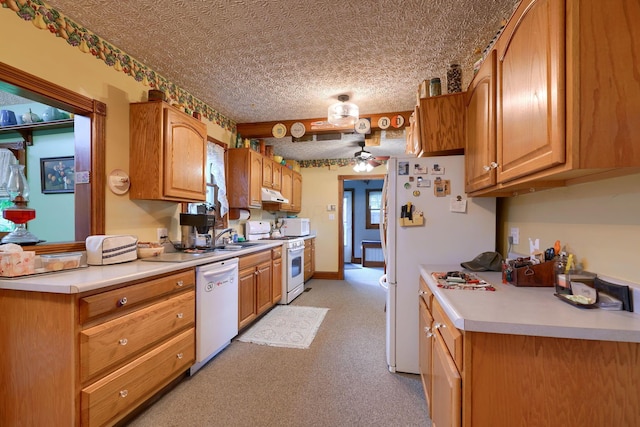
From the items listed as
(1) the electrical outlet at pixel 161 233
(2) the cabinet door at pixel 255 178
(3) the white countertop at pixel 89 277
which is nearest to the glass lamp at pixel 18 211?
(3) the white countertop at pixel 89 277

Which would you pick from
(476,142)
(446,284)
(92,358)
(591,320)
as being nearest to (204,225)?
(92,358)

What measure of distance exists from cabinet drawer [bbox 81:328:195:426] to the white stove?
191 cm

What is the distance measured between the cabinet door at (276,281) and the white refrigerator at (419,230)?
1763 mm

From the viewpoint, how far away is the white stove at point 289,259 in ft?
12.7

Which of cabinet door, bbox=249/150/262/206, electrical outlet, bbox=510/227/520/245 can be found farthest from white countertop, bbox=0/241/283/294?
electrical outlet, bbox=510/227/520/245

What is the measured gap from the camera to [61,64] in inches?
69.5

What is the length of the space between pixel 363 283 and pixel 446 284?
3808 mm

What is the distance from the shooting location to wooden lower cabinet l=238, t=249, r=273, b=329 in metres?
2.77

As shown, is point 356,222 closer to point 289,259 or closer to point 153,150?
point 289,259

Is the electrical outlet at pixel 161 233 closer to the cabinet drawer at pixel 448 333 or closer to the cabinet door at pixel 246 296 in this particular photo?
the cabinet door at pixel 246 296

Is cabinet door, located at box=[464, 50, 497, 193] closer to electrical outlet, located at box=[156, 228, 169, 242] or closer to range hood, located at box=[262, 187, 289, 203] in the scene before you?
electrical outlet, located at box=[156, 228, 169, 242]

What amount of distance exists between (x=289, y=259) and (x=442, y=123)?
105 inches

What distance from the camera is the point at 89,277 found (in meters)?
1.42

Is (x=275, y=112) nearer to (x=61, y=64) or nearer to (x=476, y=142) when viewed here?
(x=61, y=64)
